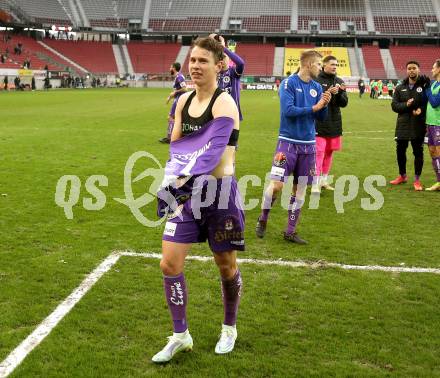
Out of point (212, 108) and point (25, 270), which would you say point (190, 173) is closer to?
point (212, 108)

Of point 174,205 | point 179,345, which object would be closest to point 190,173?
point 174,205

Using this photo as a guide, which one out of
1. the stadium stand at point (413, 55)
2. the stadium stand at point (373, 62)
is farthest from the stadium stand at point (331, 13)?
the stadium stand at point (413, 55)

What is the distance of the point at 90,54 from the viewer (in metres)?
69.9

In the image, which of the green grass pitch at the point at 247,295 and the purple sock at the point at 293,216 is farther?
the purple sock at the point at 293,216

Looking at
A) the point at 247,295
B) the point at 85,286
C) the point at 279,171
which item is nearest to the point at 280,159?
the point at 279,171

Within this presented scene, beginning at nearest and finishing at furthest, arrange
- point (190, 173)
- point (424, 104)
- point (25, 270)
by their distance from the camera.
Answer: point (190, 173)
point (25, 270)
point (424, 104)

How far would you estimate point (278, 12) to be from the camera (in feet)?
235

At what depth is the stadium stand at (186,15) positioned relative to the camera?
71.8m

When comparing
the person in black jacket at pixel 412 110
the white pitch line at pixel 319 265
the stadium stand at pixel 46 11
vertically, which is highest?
the stadium stand at pixel 46 11

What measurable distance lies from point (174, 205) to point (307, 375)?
57.1 inches

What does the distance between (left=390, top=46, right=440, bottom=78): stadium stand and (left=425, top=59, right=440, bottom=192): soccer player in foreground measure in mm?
58450

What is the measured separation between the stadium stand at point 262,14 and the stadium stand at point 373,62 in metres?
10.7

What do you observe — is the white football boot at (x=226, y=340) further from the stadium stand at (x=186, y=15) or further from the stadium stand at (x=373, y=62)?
the stadium stand at (x=186, y=15)

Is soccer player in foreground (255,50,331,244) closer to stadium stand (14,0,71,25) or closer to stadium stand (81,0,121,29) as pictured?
stadium stand (14,0,71,25)
